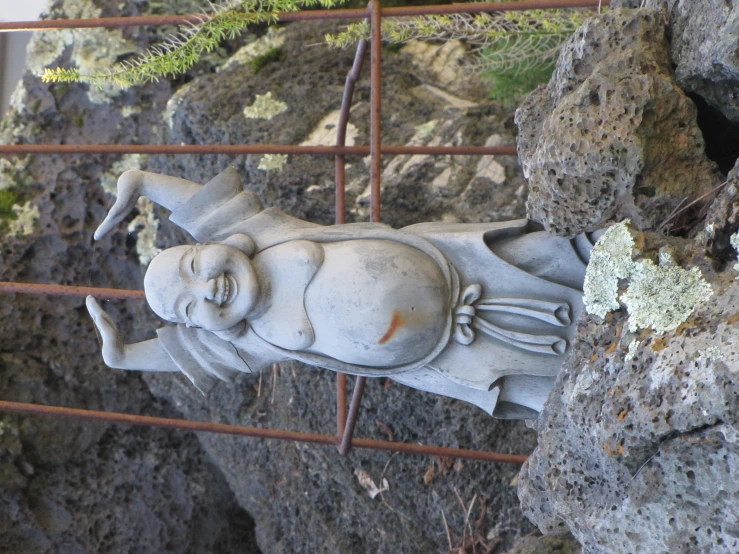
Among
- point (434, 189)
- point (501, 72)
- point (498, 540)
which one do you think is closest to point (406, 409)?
point (498, 540)

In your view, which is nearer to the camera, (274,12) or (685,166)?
(685,166)

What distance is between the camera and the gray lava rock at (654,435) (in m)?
0.76

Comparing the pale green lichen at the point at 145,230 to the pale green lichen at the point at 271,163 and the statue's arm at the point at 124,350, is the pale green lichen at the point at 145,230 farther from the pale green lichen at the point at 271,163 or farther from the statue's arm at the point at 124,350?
the statue's arm at the point at 124,350

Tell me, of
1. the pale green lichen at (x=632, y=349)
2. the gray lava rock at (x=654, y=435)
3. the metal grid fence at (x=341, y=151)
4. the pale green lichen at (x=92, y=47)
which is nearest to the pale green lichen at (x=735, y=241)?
the gray lava rock at (x=654, y=435)

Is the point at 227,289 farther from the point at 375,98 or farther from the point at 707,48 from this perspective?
the point at 707,48

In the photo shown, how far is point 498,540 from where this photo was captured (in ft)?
5.95

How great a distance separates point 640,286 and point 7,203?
1.92 metres

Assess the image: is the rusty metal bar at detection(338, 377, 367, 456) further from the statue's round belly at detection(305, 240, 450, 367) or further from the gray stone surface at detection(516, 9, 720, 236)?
the gray stone surface at detection(516, 9, 720, 236)

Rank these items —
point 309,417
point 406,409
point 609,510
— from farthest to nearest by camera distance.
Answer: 1. point 309,417
2. point 406,409
3. point 609,510

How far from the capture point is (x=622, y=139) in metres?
0.92

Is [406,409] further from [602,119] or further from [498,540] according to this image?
[602,119]

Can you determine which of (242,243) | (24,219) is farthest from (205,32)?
(24,219)

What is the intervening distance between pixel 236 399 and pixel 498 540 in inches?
32.7

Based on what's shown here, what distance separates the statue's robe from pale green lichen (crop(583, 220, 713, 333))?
0.63ft
